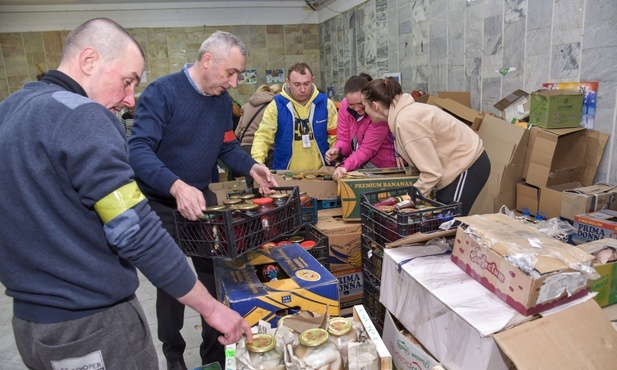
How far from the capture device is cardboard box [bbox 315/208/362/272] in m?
2.43

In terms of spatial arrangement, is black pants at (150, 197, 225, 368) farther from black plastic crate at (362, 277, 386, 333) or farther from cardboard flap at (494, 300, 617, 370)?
cardboard flap at (494, 300, 617, 370)

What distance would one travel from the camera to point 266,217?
1.58 metres

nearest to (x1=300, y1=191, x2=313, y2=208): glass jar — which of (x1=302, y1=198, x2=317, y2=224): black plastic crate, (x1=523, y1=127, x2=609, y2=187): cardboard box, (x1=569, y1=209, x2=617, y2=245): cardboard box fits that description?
(x1=302, y1=198, x2=317, y2=224): black plastic crate

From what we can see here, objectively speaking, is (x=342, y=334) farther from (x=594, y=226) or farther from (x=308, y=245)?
(x=594, y=226)

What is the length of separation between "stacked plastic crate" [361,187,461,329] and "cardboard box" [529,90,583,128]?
4.35 feet

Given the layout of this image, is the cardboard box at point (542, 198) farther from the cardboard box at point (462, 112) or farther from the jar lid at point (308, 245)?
the jar lid at point (308, 245)

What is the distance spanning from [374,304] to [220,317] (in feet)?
3.30

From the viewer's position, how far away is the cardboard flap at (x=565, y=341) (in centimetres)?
108

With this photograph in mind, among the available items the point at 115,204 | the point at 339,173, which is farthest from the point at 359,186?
the point at 115,204

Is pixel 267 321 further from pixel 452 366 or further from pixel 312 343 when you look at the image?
pixel 452 366

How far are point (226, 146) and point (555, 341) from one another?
1.64 m

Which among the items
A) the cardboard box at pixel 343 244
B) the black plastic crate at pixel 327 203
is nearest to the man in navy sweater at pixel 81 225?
the cardboard box at pixel 343 244

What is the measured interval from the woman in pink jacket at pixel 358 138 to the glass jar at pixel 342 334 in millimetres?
1854

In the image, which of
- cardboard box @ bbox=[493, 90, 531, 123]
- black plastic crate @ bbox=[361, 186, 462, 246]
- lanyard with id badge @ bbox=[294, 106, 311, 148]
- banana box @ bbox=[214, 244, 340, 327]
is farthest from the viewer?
lanyard with id badge @ bbox=[294, 106, 311, 148]
